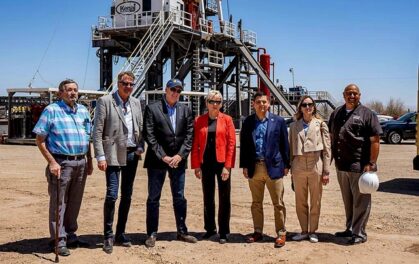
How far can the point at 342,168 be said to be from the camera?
6090 millimetres

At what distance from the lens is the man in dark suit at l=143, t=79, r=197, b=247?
5719 millimetres

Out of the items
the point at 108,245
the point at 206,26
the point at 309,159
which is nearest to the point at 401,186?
the point at 309,159

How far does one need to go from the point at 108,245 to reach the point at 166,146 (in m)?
1.33

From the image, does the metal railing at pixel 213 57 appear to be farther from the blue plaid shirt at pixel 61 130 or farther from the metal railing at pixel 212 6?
the blue plaid shirt at pixel 61 130

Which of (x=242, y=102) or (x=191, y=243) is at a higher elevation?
(x=242, y=102)

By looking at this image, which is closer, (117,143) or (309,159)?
(117,143)

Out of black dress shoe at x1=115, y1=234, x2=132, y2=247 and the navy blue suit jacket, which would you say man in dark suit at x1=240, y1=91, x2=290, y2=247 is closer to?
the navy blue suit jacket

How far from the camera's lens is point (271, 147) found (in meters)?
5.79

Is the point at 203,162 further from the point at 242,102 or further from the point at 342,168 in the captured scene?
the point at 242,102

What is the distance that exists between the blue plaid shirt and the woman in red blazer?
139cm

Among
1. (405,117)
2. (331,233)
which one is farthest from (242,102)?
(331,233)

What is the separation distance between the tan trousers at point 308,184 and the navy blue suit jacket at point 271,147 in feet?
0.60

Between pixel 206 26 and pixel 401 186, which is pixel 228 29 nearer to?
pixel 206 26

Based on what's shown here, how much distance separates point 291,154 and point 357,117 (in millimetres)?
937
